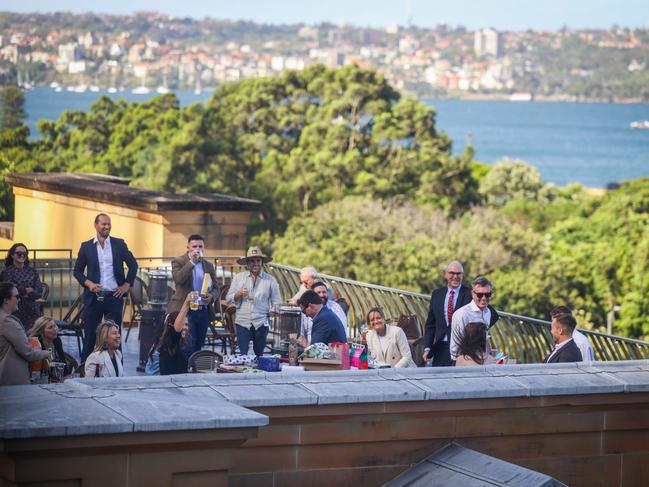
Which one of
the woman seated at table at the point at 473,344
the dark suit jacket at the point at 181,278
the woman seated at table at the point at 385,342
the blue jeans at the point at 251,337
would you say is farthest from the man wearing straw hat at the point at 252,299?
the woman seated at table at the point at 473,344

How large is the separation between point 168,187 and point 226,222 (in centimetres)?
4779

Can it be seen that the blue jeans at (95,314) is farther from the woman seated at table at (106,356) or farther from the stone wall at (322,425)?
the stone wall at (322,425)

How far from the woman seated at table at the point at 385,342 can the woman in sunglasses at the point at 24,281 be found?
10.8 ft

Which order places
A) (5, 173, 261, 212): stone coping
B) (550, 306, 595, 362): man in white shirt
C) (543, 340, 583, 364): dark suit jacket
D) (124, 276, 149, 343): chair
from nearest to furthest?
(543, 340, 583, 364): dark suit jacket, (550, 306, 595, 362): man in white shirt, (124, 276, 149, 343): chair, (5, 173, 261, 212): stone coping

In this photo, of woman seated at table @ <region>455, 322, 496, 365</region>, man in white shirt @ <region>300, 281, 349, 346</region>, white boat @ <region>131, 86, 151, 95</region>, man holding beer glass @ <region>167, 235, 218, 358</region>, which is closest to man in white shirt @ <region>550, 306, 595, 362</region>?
woman seated at table @ <region>455, 322, 496, 365</region>

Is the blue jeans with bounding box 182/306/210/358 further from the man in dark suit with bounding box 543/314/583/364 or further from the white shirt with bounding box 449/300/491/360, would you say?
the man in dark suit with bounding box 543/314/583/364

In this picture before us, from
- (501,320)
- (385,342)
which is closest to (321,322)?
(385,342)

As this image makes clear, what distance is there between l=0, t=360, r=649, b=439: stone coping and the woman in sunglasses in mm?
5967

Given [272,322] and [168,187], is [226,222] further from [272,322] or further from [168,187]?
[168,187]

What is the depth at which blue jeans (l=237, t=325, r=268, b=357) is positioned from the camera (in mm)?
12820

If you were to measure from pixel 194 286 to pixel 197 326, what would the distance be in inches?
14.6

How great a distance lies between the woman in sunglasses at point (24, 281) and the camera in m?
12.4

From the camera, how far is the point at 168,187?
221 ft

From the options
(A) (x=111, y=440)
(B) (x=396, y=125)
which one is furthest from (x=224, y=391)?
(B) (x=396, y=125)
